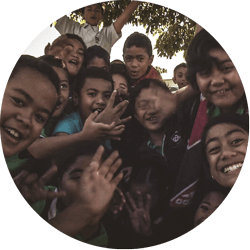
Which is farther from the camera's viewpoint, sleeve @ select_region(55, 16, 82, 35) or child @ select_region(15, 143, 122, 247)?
sleeve @ select_region(55, 16, 82, 35)

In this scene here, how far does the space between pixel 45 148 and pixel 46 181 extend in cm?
25

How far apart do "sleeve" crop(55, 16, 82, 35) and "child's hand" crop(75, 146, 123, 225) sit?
94 cm

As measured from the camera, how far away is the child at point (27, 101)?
205 cm

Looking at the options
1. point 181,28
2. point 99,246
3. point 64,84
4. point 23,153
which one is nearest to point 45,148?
point 23,153

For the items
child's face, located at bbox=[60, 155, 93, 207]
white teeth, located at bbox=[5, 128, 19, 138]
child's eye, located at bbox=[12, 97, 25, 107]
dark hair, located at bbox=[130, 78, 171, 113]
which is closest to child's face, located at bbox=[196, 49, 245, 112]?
dark hair, located at bbox=[130, 78, 171, 113]

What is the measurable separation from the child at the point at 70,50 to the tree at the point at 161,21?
0.19 metres

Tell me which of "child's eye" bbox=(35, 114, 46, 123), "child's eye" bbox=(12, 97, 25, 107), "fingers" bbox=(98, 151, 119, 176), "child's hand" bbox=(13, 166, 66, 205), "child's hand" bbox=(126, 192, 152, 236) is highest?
"child's eye" bbox=(12, 97, 25, 107)

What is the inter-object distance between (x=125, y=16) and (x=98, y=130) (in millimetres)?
951

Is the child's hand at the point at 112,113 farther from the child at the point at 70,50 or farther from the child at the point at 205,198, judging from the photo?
the child at the point at 205,198

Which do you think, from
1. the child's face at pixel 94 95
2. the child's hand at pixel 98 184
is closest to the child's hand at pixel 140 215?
the child's hand at pixel 98 184

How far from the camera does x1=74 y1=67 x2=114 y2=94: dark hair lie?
82.0 inches

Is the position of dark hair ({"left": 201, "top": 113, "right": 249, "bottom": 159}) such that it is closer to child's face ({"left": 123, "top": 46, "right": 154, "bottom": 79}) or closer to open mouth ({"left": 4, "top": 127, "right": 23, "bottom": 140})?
child's face ({"left": 123, "top": 46, "right": 154, "bottom": 79})

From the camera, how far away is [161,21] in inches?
90.9

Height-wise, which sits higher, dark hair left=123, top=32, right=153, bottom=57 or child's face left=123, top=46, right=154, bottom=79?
dark hair left=123, top=32, right=153, bottom=57
